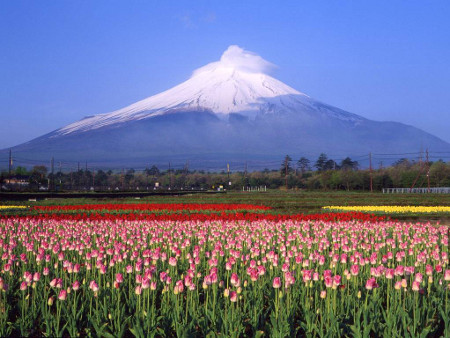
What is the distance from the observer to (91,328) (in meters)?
5.69

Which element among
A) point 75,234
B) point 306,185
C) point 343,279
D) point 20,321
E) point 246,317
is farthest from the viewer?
point 306,185

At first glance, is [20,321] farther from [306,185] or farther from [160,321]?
[306,185]

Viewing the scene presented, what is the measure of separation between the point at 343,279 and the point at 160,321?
9.24ft

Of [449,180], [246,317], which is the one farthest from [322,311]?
[449,180]

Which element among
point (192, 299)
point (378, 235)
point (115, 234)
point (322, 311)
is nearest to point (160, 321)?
point (192, 299)

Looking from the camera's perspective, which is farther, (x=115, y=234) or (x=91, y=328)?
(x=115, y=234)

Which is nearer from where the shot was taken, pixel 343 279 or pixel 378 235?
pixel 343 279

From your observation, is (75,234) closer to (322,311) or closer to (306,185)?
(322,311)

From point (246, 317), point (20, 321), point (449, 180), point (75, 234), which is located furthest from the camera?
point (449, 180)

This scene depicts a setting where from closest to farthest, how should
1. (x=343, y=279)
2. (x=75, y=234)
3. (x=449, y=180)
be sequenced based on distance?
(x=343, y=279) → (x=75, y=234) → (x=449, y=180)

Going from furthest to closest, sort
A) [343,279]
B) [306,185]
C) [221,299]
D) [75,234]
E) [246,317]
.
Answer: [306,185] < [75,234] < [343,279] < [221,299] < [246,317]

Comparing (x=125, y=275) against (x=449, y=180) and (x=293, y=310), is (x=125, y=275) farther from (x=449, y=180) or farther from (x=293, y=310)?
(x=449, y=180)

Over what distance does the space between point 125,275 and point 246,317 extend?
2507 mm

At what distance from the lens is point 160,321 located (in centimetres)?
585
